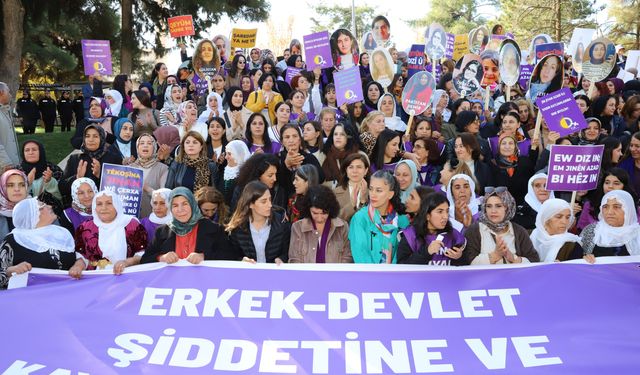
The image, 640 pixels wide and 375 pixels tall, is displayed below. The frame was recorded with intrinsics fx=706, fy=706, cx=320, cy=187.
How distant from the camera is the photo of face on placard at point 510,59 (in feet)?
32.0

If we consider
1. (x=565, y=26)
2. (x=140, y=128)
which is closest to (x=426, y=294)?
(x=140, y=128)

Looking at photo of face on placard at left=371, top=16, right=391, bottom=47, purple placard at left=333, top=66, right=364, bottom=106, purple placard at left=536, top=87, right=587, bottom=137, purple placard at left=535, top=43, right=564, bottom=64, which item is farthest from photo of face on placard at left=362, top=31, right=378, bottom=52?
purple placard at left=536, top=87, right=587, bottom=137

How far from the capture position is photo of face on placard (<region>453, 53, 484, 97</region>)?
1057 centimetres

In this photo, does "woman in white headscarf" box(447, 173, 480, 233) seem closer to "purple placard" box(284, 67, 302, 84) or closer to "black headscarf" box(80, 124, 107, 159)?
"black headscarf" box(80, 124, 107, 159)

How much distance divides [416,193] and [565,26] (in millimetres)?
34820

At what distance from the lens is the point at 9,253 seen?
16.4 feet

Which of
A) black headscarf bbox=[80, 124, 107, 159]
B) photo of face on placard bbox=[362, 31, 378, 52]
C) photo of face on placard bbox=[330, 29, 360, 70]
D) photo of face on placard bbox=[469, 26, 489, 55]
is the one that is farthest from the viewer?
photo of face on placard bbox=[469, 26, 489, 55]

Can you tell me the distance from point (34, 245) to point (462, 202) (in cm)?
347

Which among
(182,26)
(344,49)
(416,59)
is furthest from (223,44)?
(416,59)

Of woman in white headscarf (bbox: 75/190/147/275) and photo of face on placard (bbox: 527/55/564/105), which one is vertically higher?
photo of face on placard (bbox: 527/55/564/105)

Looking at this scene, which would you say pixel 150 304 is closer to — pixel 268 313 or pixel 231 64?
pixel 268 313

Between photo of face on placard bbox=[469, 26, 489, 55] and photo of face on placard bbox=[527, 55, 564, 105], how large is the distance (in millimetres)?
4695

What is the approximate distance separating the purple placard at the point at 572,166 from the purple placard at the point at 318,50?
5.75 m

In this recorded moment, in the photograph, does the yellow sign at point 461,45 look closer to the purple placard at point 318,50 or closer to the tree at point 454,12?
the purple placard at point 318,50
